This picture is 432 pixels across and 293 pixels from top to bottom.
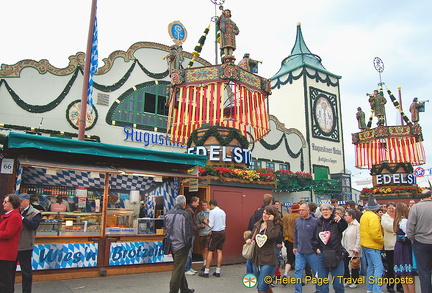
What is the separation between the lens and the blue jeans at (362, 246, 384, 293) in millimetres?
6473

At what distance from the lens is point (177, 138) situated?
57.6 feet

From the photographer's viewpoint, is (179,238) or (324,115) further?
(324,115)

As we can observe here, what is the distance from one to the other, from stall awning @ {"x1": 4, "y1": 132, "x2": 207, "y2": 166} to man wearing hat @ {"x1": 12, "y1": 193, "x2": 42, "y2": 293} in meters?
1.82

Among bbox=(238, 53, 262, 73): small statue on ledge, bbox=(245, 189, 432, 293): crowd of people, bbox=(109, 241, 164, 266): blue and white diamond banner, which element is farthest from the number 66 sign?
bbox=(238, 53, 262, 73): small statue on ledge

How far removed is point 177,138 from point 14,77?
305 inches

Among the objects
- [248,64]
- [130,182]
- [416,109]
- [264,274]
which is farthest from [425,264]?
[416,109]

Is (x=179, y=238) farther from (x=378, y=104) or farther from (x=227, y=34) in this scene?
(x=378, y=104)

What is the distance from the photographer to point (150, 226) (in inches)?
368

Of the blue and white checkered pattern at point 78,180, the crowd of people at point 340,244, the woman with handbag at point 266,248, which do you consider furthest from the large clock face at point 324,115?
the woman with handbag at point 266,248

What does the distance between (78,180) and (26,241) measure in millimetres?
3769

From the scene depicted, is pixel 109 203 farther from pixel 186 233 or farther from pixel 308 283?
pixel 308 283

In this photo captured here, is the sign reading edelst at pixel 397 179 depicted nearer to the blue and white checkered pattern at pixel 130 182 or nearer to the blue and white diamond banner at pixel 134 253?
the blue and white checkered pattern at pixel 130 182

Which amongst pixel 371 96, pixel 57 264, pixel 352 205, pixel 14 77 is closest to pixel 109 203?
pixel 57 264

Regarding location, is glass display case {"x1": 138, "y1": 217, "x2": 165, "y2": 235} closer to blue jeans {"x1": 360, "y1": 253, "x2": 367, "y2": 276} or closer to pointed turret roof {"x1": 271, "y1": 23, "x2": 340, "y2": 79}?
blue jeans {"x1": 360, "y1": 253, "x2": 367, "y2": 276}
